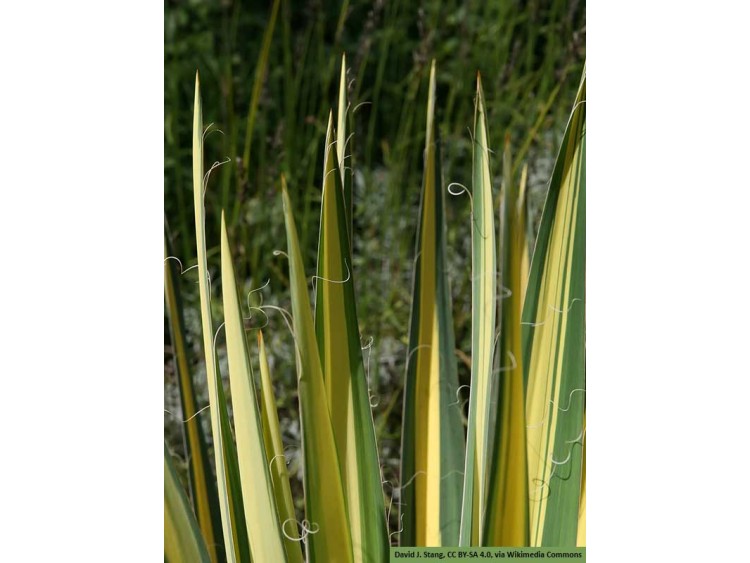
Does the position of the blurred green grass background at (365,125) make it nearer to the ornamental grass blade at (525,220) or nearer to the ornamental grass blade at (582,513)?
the ornamental grass blade at (525,220)

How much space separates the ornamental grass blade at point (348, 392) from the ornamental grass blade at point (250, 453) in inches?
3.6

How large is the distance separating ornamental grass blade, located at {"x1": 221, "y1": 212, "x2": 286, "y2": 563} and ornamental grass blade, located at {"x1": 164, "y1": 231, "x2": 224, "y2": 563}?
5cm

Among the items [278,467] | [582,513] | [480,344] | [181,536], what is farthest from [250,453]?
[582,513]

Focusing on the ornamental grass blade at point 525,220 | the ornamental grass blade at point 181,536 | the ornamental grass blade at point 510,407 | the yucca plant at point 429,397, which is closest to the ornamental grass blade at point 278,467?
the yucca plant at point 429,397

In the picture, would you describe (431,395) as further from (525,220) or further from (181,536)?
(181,536)

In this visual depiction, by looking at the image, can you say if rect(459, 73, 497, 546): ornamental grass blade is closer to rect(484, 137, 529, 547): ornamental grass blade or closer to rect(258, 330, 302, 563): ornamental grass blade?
rect(484, 137, 529, 547): ornamental grass blade

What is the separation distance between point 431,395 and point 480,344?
0.29 ft

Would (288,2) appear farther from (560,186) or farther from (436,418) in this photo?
(436,418)

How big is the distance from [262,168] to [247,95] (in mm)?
93

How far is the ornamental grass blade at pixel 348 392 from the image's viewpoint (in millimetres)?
924

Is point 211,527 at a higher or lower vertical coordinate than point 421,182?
lower

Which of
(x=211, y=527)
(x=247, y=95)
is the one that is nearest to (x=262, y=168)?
(x=247, y=95)

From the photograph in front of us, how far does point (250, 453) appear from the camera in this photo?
0.93 metres

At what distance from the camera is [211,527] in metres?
0.95
